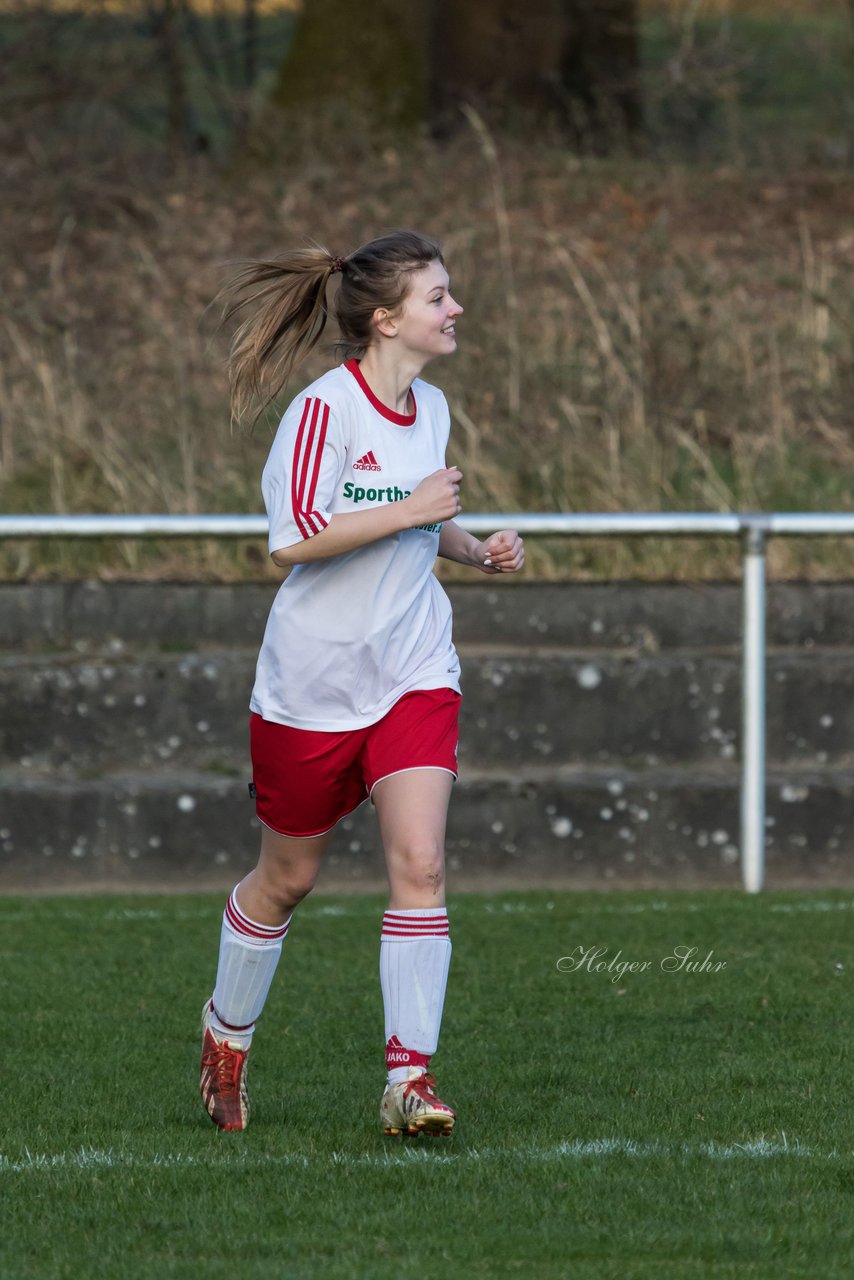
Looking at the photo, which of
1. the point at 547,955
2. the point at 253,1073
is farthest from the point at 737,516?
the point at 253,1073

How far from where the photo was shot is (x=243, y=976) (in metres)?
4.60

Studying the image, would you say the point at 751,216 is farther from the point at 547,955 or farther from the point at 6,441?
the point at 547,955

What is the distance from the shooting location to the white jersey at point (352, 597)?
4.41m

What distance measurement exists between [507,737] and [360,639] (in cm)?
452

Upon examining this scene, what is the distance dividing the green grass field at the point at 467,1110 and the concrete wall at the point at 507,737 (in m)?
1.00

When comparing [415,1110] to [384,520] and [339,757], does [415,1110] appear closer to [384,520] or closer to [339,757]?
[339,757]

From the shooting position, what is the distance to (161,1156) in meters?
4.27

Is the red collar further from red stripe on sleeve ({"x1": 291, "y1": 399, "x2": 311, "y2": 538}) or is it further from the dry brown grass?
the dry brown grass

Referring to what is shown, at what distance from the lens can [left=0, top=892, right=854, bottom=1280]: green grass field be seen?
143 inches

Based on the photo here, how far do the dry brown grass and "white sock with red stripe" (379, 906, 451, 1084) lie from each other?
5.55 meters

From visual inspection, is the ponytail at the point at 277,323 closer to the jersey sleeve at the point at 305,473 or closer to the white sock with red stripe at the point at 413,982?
the jersey sleeve at the point at 305,473

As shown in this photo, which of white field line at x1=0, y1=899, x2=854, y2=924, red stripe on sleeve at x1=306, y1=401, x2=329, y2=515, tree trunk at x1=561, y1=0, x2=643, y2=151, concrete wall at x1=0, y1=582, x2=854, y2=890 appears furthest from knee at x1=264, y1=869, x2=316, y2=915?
tree trunk at x1=561, y1=0, x2=643, y2=151

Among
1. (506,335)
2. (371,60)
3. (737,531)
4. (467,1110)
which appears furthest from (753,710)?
(371,60)

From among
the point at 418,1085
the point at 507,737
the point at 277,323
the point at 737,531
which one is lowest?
the point at 507,737
